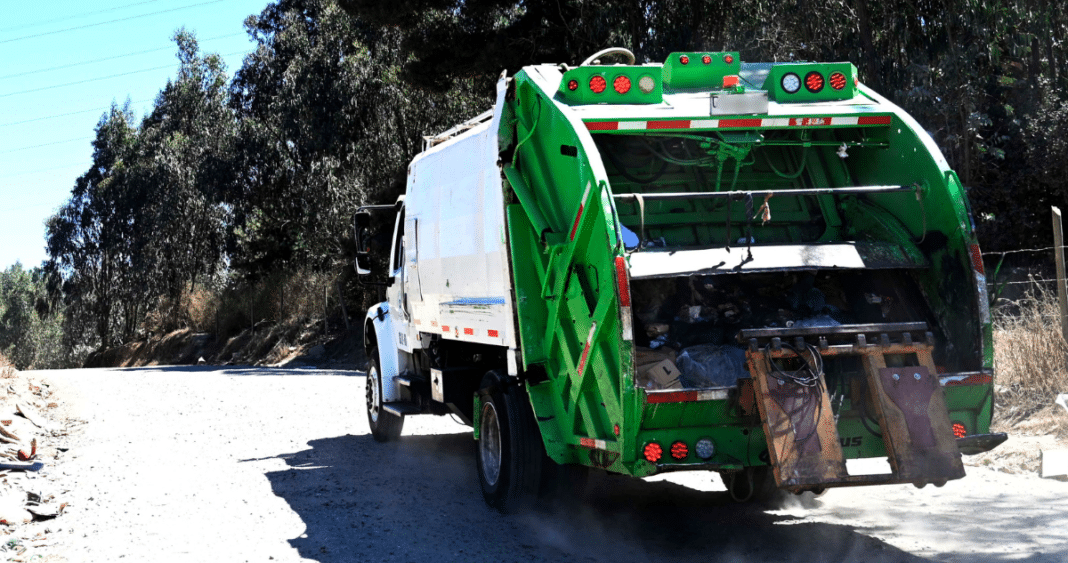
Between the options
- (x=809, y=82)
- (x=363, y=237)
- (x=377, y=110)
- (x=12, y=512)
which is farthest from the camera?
(x=377, y=110)

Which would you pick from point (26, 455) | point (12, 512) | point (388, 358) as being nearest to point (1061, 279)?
point (388, 358)

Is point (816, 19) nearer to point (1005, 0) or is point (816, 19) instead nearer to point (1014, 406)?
point (1005, 0)

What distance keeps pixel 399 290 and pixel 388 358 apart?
2.22 ft

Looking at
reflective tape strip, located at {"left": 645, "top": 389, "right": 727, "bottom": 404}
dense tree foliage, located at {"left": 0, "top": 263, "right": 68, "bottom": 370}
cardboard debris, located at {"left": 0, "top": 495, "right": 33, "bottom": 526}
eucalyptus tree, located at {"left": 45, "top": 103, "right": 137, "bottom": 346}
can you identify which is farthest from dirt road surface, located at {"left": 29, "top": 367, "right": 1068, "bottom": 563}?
dense tree foliage, located at {"left": 0, "top": 263, "right": 68, "bottom": 370}

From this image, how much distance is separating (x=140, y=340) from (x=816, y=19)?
1456 inches

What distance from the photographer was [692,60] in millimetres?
6570

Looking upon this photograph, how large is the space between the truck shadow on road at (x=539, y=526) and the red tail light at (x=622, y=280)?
1602 millimetres

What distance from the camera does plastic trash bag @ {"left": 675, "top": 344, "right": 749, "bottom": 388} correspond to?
5469mm

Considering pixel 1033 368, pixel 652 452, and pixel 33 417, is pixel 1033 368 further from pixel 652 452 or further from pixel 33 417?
pixel 33 417

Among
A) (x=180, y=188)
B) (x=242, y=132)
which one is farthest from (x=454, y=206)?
(x=180, y=188)

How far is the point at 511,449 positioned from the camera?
6.55m

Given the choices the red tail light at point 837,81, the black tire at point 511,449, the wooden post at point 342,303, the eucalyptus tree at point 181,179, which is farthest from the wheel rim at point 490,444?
the eucalyptus tree at point 181,179

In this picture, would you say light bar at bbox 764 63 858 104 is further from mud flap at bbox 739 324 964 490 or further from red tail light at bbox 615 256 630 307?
red tail light at bbox 615 256 630 307

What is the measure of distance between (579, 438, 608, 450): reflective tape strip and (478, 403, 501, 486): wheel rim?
1.16 metres
